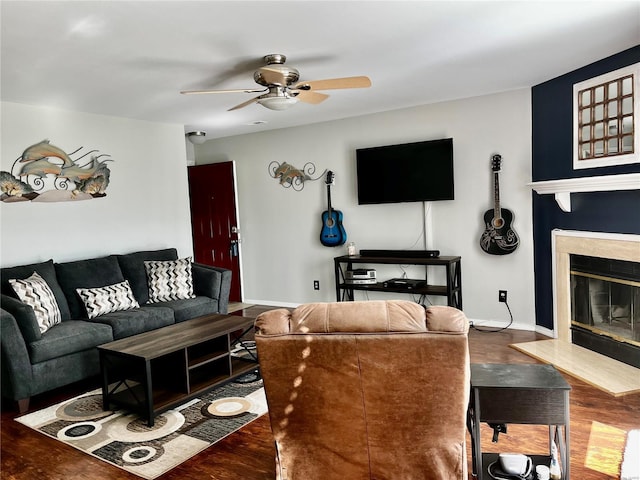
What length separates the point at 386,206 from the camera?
5.23 m

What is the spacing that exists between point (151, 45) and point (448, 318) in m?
2.35

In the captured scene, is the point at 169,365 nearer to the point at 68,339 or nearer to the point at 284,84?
the point at 68,339

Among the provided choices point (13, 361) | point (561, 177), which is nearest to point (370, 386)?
point (13, 361)

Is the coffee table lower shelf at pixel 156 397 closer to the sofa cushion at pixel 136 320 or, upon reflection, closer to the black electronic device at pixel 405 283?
the sofa cushion at pixel 136 320

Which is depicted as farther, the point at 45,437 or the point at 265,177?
the point at 265,177

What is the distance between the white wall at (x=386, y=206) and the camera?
177 inches

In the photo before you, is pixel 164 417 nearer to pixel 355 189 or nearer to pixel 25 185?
pixel 25 185

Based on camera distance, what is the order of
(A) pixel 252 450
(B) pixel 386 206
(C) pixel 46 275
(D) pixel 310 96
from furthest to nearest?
1. (B) pixel 386 206
2. (C) pixel 46 275
3. (D) pixel 310 96
4. (A) pixel 252 450

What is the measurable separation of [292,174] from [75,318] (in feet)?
9.52

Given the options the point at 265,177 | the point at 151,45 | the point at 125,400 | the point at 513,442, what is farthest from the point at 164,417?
the point at 265,177

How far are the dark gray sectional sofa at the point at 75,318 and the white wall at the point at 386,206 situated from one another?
4.50ft

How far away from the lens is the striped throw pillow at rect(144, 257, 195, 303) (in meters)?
4.54

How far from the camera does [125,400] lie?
10.0 ft

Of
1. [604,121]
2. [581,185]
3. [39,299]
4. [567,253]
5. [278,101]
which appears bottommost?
[39,299]
